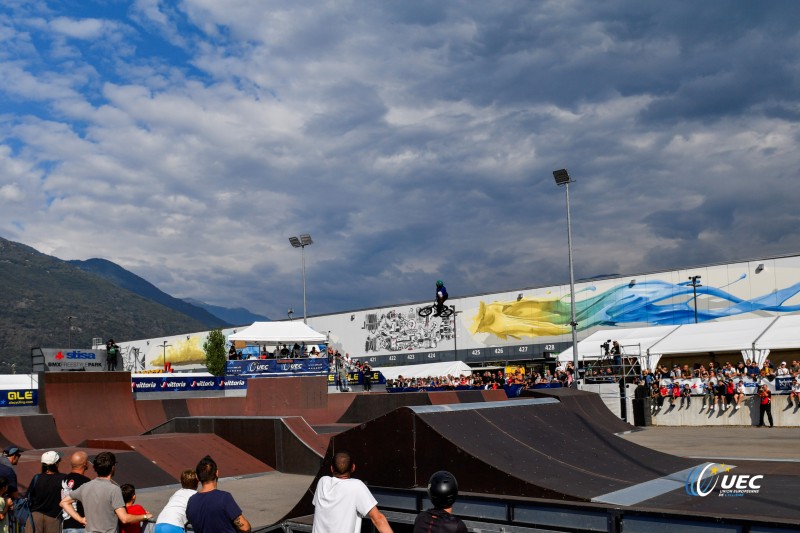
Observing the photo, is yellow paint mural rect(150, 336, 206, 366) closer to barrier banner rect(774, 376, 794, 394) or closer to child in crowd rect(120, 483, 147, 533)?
barrier banner rect(774, 376, 794, 394)

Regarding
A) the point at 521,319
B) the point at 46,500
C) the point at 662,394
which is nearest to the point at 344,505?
the point at 46,500

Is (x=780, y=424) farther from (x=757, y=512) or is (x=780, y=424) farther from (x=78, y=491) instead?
(x=78, y=491)

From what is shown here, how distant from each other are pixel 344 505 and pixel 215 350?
8365 centimetres

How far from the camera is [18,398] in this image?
23.0 metres

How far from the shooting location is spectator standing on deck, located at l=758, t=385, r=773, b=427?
21438 mm

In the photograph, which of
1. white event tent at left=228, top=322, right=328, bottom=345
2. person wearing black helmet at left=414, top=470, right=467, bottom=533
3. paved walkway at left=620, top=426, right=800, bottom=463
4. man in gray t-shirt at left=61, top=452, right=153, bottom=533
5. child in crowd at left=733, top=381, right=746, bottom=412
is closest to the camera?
person wearing black helmet at left=414, top=470, right=467, bottom=533

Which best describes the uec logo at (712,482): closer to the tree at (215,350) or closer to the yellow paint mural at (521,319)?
the yellow paint mural at (521,319)

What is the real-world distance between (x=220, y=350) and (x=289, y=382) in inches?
2524

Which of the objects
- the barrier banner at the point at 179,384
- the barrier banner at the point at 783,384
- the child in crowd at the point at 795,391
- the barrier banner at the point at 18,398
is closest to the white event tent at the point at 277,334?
the barrier banner at the point at 179,384

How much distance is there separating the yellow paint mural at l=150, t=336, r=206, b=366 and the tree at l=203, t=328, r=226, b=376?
2379 millimetres

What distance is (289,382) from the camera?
78.7 ft

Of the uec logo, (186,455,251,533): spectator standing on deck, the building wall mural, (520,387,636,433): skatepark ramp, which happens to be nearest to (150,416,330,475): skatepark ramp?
(520,387,636,433): skatepark ramp

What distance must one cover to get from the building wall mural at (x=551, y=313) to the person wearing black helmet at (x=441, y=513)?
47753 millimetres

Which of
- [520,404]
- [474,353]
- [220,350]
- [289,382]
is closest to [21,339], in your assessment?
[220,350]
